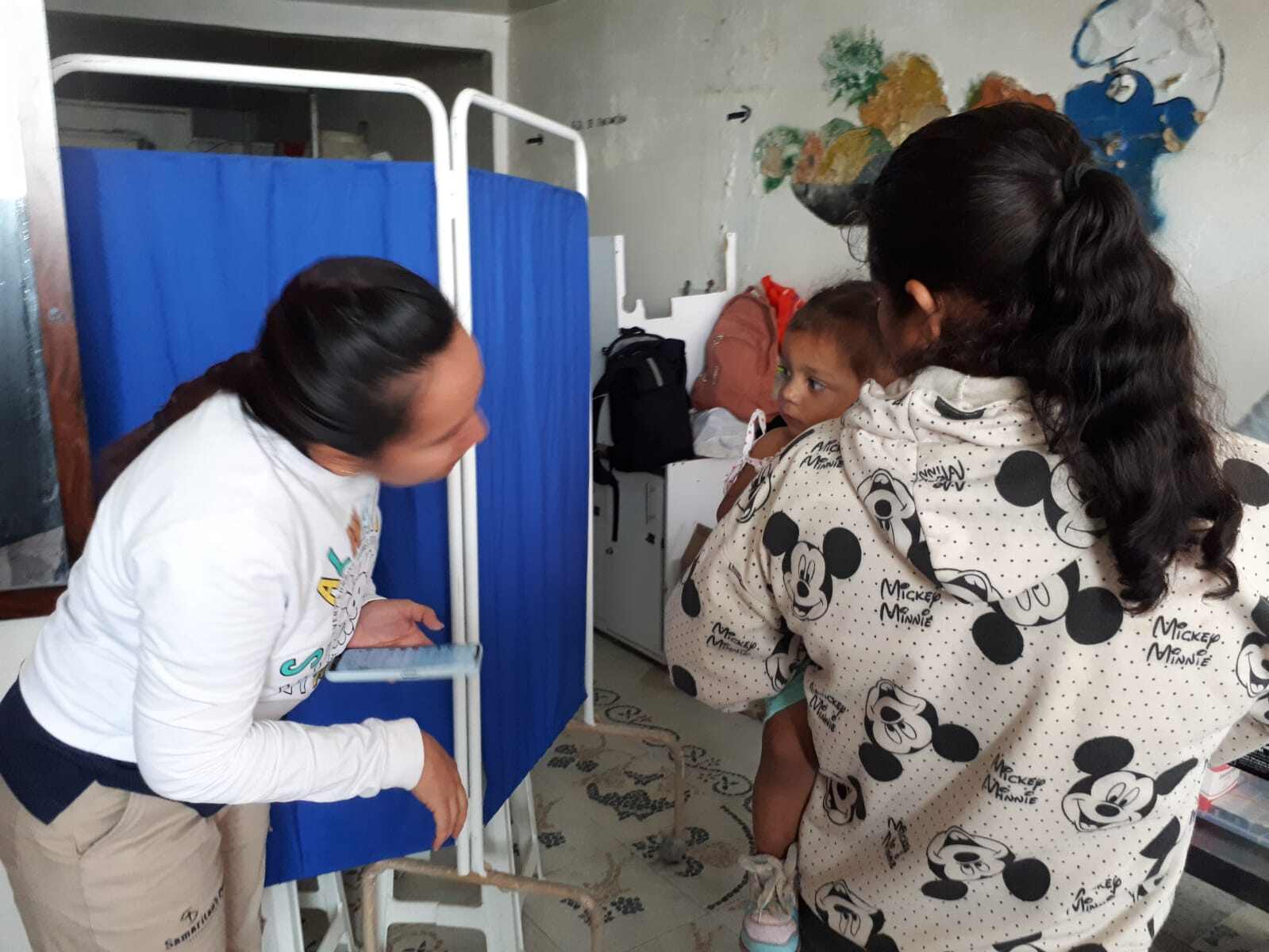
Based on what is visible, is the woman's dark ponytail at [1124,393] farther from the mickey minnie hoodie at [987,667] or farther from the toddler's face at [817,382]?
the toddler's face at [817,382]

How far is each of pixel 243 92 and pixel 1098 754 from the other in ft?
22.7

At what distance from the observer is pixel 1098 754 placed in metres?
0.72

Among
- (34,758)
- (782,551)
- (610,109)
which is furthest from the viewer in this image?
(610,109)

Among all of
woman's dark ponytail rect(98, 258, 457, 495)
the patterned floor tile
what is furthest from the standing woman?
the patterned floor tile

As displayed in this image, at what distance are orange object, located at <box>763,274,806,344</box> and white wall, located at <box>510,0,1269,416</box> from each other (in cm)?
8

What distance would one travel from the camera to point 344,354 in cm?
81

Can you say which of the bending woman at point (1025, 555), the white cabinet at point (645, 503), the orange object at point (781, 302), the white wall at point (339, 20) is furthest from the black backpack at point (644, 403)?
the bending woman at point (1025, 555)

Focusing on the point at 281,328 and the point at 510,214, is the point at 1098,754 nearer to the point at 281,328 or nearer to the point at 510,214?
the point at 281,328

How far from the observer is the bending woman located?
680 mm

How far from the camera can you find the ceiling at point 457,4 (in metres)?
4.38

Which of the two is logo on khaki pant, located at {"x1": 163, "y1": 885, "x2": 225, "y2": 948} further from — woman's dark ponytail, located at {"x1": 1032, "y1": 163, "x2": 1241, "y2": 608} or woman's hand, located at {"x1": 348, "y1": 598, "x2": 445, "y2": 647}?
woman's dark ponytail, located at {"x1": 1032, "y1": 163, "x2": 1241, "y2": 608}

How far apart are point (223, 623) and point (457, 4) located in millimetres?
4469

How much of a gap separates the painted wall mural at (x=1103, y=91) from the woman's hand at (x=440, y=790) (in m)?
1.60

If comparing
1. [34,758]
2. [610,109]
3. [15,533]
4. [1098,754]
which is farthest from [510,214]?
[610,109]
